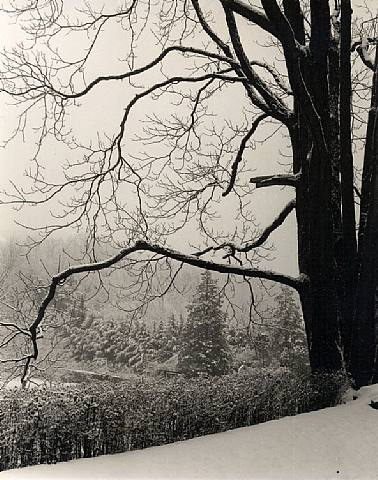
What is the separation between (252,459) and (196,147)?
124 inches

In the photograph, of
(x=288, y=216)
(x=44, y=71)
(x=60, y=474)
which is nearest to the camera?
(x=60, y=474)

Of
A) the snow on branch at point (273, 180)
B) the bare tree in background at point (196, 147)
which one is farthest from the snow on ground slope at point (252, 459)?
the snow on branch at point (273, 180)

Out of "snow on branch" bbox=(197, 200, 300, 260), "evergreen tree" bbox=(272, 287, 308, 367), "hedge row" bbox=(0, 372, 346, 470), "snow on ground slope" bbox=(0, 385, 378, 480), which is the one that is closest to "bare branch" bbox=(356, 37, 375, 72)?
"snow on branch" bbox=(197, 200, 300, 260)

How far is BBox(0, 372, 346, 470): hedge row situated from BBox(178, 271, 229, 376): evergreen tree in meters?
0.14

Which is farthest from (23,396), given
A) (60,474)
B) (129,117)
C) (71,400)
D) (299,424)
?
(129,117)

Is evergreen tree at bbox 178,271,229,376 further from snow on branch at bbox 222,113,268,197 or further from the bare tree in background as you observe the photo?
snow on branch at bbox 222,113,268,197

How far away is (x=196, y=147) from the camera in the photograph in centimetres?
660

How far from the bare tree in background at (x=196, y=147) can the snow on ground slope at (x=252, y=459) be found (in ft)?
3.86

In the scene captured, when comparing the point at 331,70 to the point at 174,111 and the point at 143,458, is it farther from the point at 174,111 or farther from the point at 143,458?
the point at 143,458

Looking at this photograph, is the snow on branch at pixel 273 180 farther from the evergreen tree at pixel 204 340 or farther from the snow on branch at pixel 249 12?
the snow on branch at pixel 249 12

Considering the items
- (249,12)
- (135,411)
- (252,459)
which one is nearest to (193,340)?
(135,411)

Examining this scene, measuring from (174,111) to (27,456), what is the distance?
3.48 meters

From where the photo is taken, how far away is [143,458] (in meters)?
4.87

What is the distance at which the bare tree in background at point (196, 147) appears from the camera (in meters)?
6.09
